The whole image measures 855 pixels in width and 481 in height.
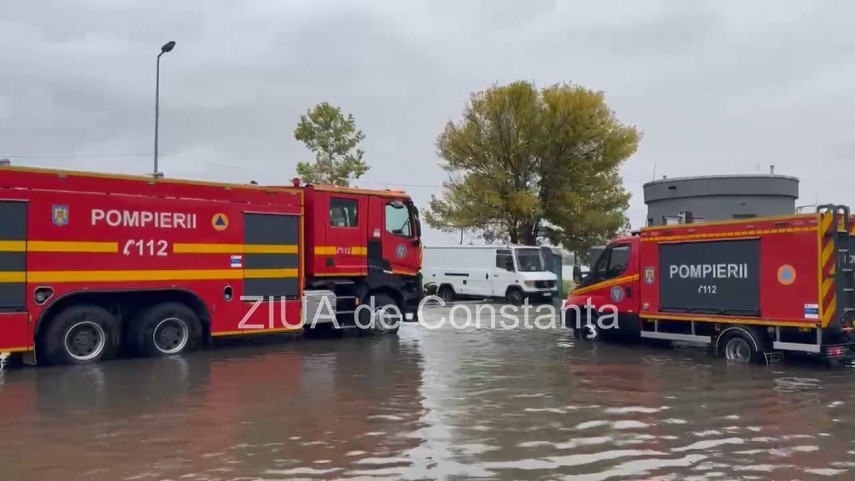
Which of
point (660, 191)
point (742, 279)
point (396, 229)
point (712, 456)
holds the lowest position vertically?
point (712, 456)

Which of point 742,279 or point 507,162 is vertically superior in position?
point 507,162

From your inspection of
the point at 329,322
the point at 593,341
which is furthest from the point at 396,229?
the point at 593,341

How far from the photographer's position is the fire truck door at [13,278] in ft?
38.5

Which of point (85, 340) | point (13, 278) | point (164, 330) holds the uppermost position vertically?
point (13, 278)

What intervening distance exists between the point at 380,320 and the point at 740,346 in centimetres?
737

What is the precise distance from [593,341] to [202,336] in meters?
7.71

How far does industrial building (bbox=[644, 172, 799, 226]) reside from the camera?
3419 centimetres

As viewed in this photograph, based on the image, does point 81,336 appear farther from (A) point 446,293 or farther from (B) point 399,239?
(A) point 446,293

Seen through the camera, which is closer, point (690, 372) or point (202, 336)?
point (690, 372)

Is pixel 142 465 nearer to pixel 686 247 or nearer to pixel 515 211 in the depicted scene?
pixel 686 247

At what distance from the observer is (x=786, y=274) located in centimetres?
1244

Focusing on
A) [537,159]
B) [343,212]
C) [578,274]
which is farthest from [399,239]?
[537,159]

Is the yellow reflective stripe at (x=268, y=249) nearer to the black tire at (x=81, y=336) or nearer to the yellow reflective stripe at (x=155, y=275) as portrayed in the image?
the yellow reflective stripe at (x=155, y=275)

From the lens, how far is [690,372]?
12.2 metres
